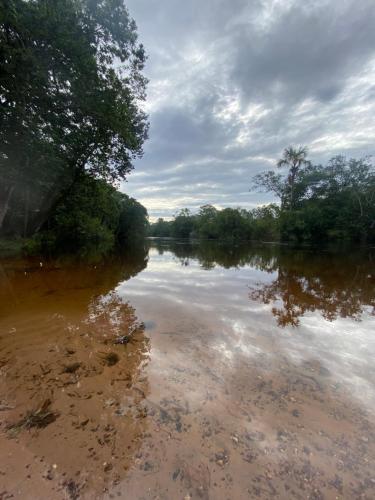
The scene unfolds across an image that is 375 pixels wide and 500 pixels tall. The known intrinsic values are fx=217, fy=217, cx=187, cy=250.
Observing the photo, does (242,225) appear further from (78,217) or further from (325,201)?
(78,217)

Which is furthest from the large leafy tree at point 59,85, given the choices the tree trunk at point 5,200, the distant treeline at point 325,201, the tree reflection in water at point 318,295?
the distant treeline at point 325,201

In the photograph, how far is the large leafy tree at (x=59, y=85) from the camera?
6750mm

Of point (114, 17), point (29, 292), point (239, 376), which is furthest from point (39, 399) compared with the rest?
point (114, 17)

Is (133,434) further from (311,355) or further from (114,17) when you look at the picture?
(114,17)

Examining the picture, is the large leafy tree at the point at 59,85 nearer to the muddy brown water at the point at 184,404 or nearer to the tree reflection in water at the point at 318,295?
the muddy brown water at the point at 184,404

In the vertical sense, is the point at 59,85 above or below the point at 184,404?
above

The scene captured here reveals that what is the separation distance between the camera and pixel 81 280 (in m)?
7.71

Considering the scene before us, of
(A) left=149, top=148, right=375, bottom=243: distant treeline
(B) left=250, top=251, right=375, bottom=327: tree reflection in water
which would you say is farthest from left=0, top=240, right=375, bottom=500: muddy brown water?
(A) left=149, top=148, right=375, bottom=243: distant treeline

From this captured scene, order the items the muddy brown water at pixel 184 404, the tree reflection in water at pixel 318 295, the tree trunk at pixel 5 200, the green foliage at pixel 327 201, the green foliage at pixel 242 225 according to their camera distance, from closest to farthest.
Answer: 1. the muddy brown water at pixel 184 404
2. the tree reflection in water at pixel 318 295
3. the tree trunk at pixel 5 200
4. the green foliage at pixel 327 201
5. the green foliage at pixel 242 225

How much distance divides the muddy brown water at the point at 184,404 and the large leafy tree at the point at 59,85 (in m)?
7.65

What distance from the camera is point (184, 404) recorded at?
2.23m

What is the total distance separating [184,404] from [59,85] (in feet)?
37.3

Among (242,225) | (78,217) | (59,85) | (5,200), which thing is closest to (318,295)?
(59,85)

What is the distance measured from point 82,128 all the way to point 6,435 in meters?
12.0
